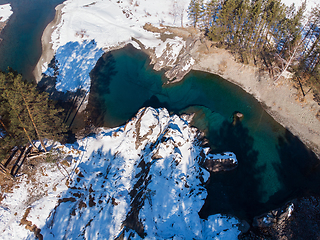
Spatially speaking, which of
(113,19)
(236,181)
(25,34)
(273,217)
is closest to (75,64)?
(113,19)

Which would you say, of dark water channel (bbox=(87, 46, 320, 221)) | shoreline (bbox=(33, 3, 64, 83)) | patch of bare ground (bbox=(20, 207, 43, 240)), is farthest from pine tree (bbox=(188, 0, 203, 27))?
patch of bare ground (bbox=(20, 207, 43, 240))

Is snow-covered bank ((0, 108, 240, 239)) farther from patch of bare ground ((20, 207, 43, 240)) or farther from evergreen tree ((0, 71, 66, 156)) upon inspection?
evergreen tree ((0, 71, 66, 156))

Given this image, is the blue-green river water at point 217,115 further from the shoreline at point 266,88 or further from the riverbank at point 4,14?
the riverbank at point 4,14

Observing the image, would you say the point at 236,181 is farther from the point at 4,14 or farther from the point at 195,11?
the point at 4,14

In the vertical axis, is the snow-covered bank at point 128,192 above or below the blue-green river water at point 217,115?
below

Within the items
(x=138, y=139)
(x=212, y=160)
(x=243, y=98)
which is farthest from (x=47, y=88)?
(x=243, y=98)

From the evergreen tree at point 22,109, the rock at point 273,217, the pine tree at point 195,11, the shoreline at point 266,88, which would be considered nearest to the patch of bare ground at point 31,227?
the evergreen tree at point 22,109
